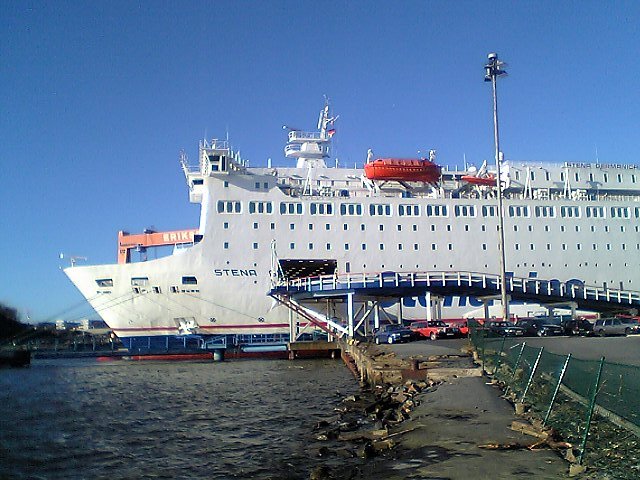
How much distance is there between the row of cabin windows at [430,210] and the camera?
39.0 meters

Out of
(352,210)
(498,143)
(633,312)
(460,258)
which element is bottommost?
(633,312)

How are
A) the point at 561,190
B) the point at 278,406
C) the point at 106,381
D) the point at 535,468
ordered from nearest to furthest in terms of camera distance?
the point at 535,468 < the point at 278,406 < the point at 106,381 < the point at 561,190

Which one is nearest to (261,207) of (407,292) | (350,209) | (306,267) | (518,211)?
(306,267)

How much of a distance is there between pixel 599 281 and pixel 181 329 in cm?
2948

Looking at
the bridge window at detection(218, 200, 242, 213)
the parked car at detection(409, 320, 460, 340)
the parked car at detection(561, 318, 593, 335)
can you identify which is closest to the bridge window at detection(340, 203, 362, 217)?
the bridge window at detection(218, 200, 242, 213)

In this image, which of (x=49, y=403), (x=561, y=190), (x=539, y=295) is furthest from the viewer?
(x=561, y=190)

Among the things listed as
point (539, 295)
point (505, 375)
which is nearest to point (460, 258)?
point (539, 295)

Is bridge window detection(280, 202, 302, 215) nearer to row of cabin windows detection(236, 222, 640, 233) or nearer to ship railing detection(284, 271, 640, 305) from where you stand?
row of cabin windows detection(236, 222, 640, 233)

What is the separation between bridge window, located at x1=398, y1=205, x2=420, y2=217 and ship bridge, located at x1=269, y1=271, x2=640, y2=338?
5.03m

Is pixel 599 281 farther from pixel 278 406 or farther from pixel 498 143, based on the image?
pixel 278 406

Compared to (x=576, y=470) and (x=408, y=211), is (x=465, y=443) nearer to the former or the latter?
(x=576, y=470)

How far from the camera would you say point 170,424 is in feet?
49.9

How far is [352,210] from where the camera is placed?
1569 inches

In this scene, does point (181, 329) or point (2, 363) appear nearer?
point (181, 329)
